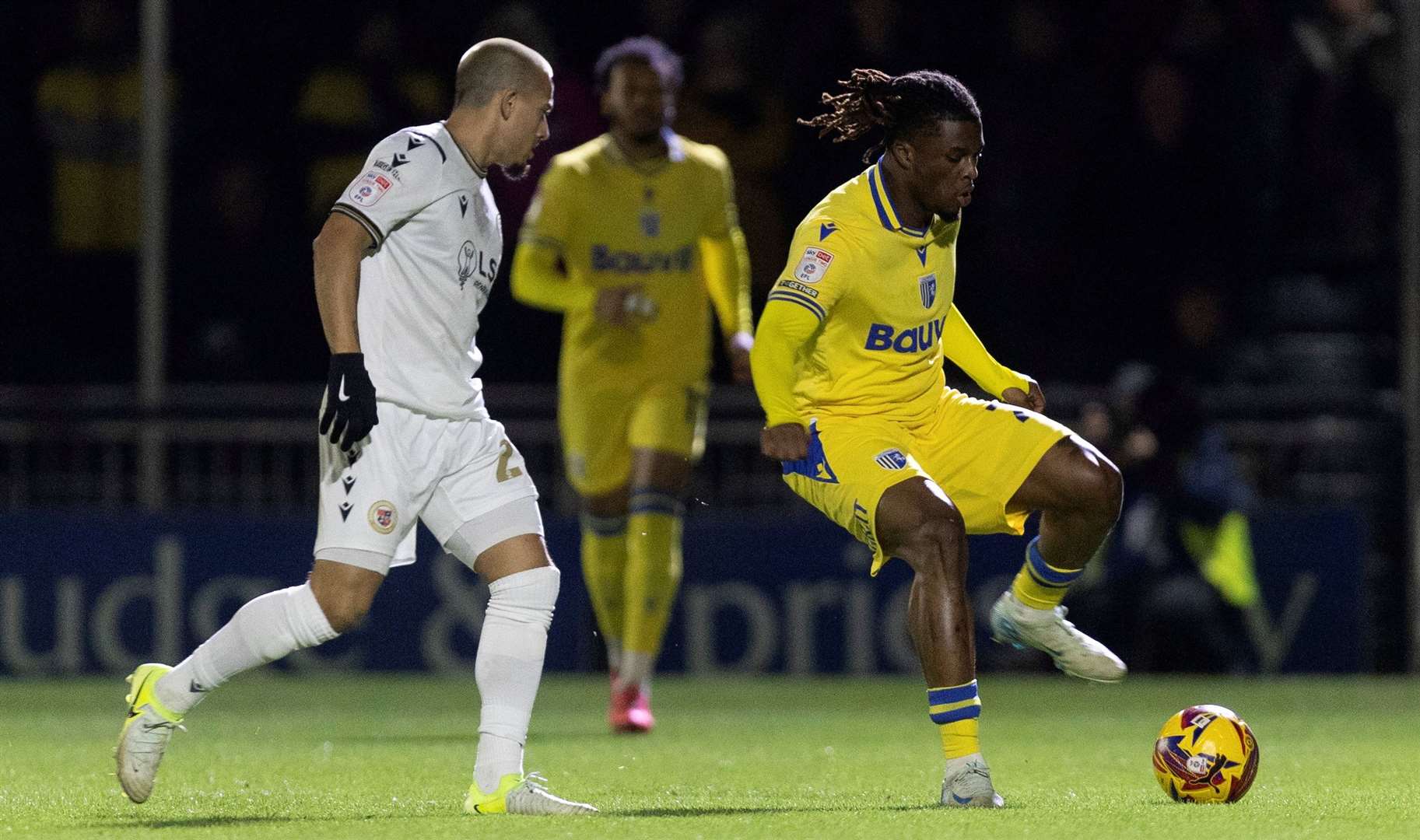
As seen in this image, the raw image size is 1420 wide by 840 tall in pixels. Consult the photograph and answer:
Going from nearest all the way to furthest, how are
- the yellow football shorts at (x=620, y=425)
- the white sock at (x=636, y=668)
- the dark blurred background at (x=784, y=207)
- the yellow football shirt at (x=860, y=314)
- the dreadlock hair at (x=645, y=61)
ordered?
the yellow football shirt at (x=860, y=314), the white sock at (x=636, y=668), the dreadlock hair at (x=645, y=61), the yellow football shorts at (x=620, y=425), the dark blurred background at (x=784, y=207)

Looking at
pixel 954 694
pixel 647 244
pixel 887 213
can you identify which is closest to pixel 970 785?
pixel 954 694

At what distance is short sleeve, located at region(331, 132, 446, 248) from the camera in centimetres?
578

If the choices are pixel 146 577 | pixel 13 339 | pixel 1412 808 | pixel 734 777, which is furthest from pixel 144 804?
pixel 13 339

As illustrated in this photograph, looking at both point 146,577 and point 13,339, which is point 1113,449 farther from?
point 13,339

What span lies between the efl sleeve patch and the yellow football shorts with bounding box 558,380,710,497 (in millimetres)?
2979

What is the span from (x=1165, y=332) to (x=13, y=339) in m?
6.52

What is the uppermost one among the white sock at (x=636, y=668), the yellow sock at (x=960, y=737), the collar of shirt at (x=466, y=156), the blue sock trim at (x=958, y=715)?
the collar of shirt at (x=466, y=156)

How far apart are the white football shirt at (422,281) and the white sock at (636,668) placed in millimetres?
3128

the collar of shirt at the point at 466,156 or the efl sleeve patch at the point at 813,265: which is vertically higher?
the collar of shirt at the point at 466,156

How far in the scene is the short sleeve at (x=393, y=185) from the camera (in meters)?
5.78

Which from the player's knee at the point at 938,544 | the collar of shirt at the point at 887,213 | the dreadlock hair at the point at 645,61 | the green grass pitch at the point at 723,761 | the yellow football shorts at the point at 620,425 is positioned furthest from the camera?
the yellow football shorts at the point at 620,425

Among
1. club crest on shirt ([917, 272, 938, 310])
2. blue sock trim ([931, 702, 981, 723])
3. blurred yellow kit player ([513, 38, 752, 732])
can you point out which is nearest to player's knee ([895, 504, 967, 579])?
blue sock trim ([931, 702, 981, 723])

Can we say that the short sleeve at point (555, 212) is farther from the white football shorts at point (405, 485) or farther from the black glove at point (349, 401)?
the black glove at point (349, 401)

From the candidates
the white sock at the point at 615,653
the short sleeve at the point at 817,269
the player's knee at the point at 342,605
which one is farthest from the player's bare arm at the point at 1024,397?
the white sock at the point at 615,653
